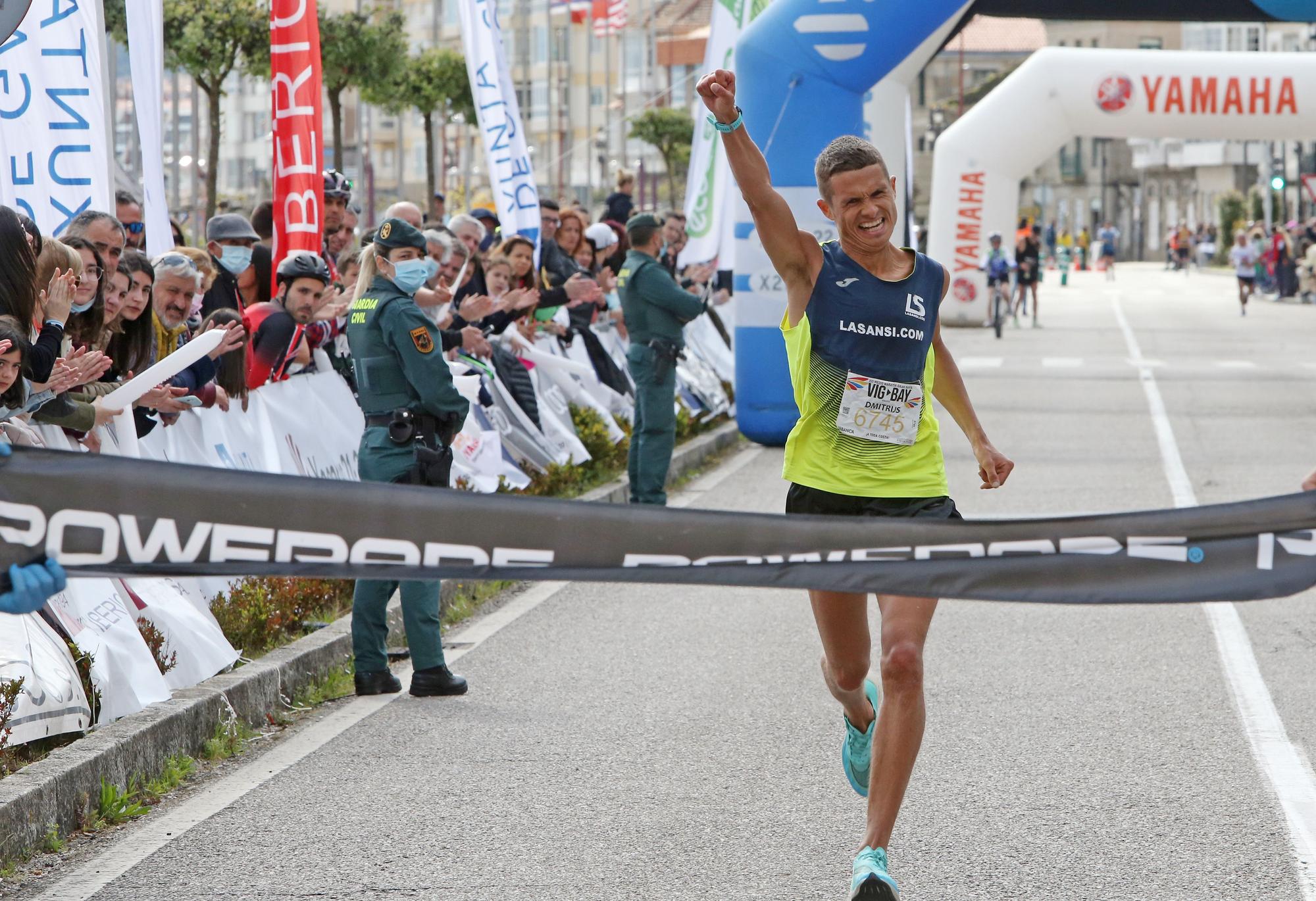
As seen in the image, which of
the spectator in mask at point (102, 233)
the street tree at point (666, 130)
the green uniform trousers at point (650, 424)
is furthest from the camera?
the street tree at point (666, 130)

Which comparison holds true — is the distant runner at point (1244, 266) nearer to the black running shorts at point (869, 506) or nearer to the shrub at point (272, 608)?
the shrub at point (272, 608)

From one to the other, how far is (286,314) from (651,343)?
10.1ft

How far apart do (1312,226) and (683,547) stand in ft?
163

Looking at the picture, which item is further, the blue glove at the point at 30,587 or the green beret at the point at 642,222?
the green beret at the point at 642,222

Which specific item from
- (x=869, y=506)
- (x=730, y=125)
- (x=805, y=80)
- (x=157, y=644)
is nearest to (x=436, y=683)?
(x=157, y=644)

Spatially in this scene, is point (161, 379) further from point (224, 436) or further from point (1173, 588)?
point (1173, 588)

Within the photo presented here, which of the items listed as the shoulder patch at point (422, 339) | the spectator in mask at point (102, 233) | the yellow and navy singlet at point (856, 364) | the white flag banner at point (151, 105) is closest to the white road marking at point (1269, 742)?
the yellow and navy singlet at point (856, 364)

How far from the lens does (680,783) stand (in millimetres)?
5992

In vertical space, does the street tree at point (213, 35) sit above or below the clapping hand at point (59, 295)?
above

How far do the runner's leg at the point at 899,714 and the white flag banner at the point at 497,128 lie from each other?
1029 centimetres

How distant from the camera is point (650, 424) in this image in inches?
488

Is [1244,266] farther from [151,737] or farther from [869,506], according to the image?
[869,506]

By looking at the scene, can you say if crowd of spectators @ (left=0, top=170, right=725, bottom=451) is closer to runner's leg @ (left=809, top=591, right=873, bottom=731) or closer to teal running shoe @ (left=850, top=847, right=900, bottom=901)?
runner's leg @ (left=809, top=591, right=873, bottom=731)

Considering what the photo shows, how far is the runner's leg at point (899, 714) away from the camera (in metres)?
4.63
